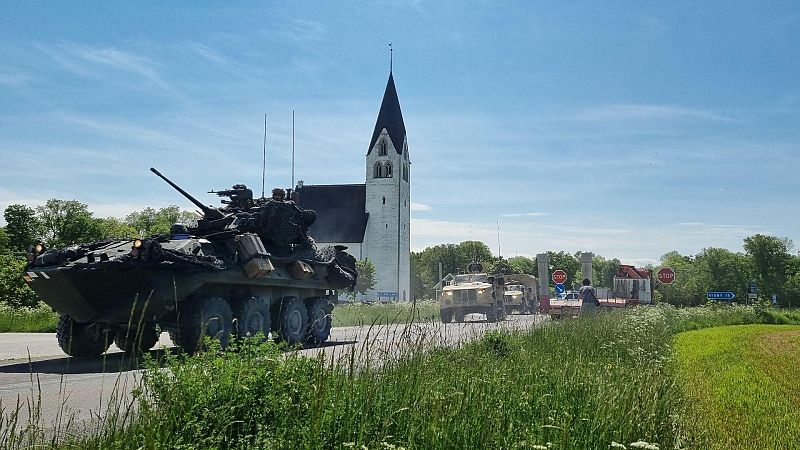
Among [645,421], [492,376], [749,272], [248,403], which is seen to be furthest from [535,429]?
[749,272]

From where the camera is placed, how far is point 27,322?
22172 millimetres

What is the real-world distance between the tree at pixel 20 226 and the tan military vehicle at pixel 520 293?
2680 centimetres

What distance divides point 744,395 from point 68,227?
129 ft

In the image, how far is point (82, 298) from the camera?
39.3 feet

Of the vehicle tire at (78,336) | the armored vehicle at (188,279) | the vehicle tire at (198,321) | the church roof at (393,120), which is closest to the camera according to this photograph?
the armored vehicle at (188,279)

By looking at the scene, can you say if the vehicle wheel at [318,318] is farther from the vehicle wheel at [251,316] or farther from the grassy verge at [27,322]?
the grassy verge at [27,322]

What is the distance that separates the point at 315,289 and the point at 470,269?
1596 cm

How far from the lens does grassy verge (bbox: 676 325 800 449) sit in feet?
19.7

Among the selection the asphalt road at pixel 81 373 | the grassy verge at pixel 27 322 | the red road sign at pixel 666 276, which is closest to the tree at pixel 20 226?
the grassy verge at pixel 27 322

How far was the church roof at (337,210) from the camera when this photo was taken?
3029 inches

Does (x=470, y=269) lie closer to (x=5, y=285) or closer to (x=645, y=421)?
(x=5, y=285)

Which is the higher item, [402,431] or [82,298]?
[82,298]

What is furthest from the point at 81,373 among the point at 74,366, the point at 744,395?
the point at 744,395

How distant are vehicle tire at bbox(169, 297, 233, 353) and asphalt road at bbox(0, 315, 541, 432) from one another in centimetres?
105
